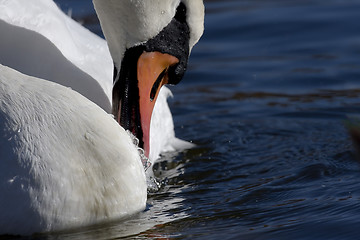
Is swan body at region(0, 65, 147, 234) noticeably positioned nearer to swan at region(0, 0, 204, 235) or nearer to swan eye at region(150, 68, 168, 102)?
swan at region(0, 0, 204, 235)

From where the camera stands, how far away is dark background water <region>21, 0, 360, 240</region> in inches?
143

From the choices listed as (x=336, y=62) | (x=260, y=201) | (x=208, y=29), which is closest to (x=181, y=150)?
(x=260, y=201)

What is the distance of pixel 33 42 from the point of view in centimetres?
426

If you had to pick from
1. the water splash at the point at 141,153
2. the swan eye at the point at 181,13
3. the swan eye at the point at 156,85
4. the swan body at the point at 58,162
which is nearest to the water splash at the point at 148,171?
the water splash at the point at 141,153

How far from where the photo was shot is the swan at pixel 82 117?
334 cm


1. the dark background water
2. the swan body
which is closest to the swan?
the swan body

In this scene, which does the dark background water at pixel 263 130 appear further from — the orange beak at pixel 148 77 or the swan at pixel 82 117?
the orange beak at pixel 148 77

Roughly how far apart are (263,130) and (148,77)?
1.65 m

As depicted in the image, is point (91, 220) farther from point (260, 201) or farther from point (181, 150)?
point (181, 150)

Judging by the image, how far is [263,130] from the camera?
558 centimetres

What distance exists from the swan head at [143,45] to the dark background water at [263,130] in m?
0.46

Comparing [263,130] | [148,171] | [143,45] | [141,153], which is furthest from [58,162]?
[263,130]

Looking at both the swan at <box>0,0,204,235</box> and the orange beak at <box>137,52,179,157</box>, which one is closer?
the swan at <box>0,0,204,235</box>

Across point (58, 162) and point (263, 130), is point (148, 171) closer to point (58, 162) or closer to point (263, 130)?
point (58, 162)
